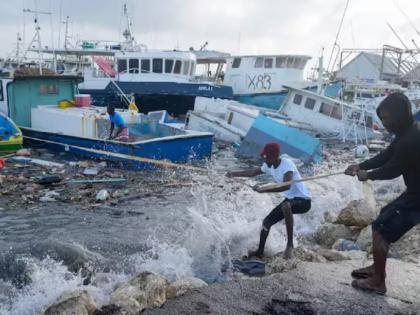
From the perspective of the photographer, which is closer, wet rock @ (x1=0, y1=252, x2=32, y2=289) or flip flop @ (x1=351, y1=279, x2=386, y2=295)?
flip flop @ (x1=351, y1=279, x2=386, y2=295)

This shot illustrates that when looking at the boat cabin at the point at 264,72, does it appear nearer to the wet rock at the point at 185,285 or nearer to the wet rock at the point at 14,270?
the wet rock at the point at 14,270

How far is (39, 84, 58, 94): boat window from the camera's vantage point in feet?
54.5

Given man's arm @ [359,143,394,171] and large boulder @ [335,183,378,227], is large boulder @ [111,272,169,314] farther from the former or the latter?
large boulder @ [335,183,378,227]

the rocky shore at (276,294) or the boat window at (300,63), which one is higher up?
the boat window at (300,63)

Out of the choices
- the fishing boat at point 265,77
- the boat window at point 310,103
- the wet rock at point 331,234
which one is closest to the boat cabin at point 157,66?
the fishing boat at point 265,77

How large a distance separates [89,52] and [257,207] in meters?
25.2

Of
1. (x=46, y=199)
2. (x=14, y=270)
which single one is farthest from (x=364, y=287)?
(x=46, y=199)

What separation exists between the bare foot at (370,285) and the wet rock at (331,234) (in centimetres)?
287

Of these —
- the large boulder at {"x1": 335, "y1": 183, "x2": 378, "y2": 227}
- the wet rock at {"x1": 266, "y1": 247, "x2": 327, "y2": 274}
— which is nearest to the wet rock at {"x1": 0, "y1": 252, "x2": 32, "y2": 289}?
the wet rock at {"x1": 266, "y1": 247, "x2": 327, "y2": 274}

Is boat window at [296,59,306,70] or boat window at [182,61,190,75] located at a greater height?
boat window at [296,59,306,70]

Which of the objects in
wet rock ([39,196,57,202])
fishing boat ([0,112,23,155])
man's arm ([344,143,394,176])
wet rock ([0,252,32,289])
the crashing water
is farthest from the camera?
fishing boat ([0,112,23,155])

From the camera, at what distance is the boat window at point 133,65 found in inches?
1019

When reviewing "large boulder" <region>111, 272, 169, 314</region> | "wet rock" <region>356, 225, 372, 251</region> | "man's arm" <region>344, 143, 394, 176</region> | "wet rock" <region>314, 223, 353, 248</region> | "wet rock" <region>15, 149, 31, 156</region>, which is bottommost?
"wet rock" <region>15, 149, 31, 156</region>

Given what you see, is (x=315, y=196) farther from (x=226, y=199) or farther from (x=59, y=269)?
(x=59, y=269)
